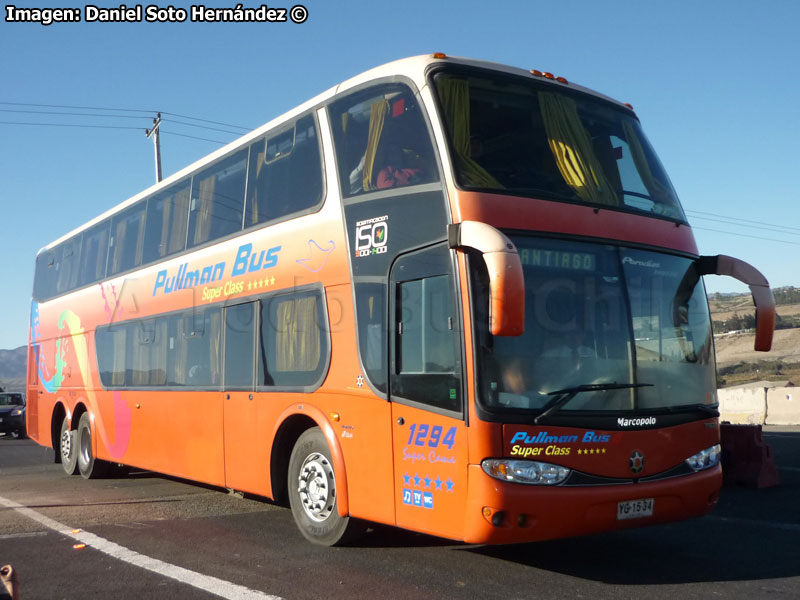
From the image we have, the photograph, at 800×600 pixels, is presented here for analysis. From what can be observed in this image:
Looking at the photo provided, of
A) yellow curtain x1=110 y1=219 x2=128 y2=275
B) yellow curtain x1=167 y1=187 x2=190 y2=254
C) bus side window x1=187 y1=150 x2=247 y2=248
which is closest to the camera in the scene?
bus side window x1=187 y1=150 x2=247 y2=248

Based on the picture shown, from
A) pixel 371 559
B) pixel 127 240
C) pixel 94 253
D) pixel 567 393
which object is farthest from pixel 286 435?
pixel 94 253

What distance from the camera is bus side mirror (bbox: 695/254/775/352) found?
733cm

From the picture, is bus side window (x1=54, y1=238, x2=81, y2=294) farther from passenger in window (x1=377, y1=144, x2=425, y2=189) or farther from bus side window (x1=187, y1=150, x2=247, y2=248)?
passenger in window (x1=377, y1=144, x2=425, y2=189)

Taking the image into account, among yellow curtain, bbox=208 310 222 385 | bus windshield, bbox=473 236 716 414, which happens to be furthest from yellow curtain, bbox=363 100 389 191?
yellow curtain, bbox=208 310 222 385

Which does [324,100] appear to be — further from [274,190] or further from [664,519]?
[664,519]

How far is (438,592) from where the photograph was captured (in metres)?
6.15

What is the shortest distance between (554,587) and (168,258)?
7622 mm

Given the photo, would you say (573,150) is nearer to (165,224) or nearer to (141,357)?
(165,224)

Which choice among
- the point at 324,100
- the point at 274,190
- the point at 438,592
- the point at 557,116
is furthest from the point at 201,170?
the point at 438,592

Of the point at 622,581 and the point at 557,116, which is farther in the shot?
the point at 557,116

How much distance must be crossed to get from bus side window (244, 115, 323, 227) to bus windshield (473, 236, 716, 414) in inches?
112

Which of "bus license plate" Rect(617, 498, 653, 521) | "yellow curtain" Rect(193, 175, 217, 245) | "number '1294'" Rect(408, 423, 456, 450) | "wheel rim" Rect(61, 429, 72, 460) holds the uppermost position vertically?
"yellow curtain" Rect(193, 175, 217, 245)

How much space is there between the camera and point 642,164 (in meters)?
7.95

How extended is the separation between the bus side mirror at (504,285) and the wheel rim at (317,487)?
2.89 m
